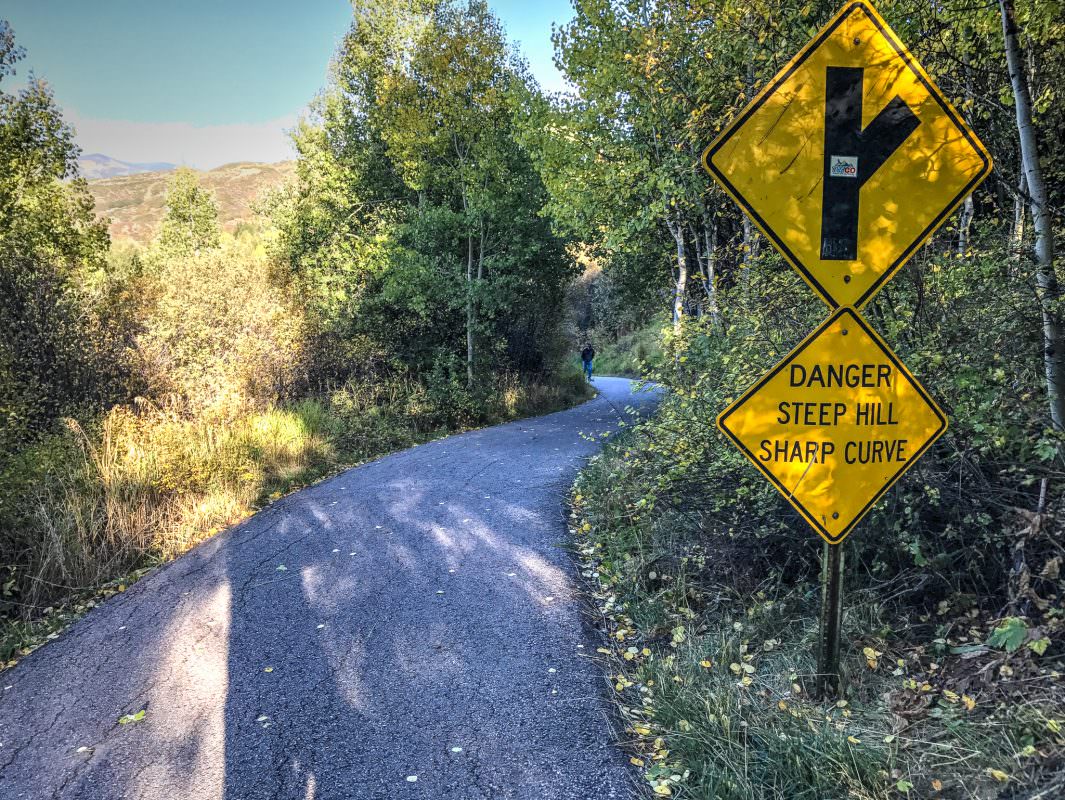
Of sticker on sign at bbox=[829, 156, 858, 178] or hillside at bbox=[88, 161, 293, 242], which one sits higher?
hillside at bbox=[88, 161, 293, 242]

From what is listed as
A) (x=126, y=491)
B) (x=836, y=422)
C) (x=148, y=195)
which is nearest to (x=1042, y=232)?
(x=836, y=422)

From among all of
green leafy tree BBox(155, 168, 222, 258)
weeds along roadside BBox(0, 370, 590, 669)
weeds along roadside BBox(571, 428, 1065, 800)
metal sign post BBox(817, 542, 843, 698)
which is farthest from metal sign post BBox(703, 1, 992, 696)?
green leafy tree BBox(155, 168, 222, 258)

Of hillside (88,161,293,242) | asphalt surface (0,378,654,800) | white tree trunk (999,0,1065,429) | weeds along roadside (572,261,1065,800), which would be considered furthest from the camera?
hillside (88,161,293,242)

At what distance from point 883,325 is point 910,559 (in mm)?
1492

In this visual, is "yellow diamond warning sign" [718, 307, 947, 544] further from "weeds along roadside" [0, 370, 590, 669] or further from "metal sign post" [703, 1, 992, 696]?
"weeds along roadside" [0, 370, 590, 669]

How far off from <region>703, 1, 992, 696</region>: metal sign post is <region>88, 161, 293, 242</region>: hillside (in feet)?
394

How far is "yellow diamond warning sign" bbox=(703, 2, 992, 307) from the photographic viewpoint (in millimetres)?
2314

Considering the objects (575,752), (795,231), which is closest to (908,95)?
(795,231)

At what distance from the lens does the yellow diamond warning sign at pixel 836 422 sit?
7.84ft

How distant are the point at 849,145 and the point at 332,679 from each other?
398 cm

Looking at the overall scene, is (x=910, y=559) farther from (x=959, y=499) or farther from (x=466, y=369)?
(x=466, y=369)

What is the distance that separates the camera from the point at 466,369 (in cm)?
1614

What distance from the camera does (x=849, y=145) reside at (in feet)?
7.73

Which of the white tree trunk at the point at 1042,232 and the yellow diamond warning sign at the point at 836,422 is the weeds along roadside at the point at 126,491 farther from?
the white tree trunk at the point at 1042,232
